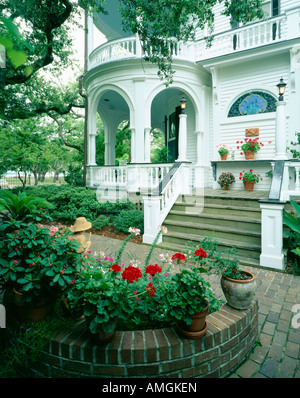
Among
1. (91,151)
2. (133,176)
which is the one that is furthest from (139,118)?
(91,151)

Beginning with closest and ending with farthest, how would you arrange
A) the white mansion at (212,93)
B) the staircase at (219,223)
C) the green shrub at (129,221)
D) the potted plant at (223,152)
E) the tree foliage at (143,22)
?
the tree foliage at (143,22) < the staircase at (219,223) < the green shrub at (129,221) < the white mansion at (212,93) < the potted plant at (223,152)

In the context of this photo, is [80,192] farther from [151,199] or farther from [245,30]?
[245,30]

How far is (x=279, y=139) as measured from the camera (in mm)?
5156

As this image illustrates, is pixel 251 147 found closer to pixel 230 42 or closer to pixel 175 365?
pixel 230 42

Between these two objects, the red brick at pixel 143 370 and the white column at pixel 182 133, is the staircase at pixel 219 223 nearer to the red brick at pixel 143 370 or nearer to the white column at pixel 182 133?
Answer: the white column at pixel 182 133

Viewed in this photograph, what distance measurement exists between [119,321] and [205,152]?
8.07 metres

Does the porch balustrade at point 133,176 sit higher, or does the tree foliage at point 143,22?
the tree foliage at point 143,22

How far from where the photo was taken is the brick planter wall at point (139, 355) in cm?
159

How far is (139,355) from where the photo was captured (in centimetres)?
159

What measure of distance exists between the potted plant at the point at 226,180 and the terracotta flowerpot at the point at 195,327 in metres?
6.94

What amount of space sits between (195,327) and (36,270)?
4.14 feet

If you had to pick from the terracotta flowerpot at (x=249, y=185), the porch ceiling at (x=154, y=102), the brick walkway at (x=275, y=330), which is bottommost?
the brick walkway at (x=275, y=330)

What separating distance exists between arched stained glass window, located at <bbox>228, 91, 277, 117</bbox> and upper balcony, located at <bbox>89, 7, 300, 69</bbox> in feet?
4.81

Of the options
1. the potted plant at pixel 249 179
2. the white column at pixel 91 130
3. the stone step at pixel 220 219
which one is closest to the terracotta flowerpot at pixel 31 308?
the stone step at pixel 220 219
